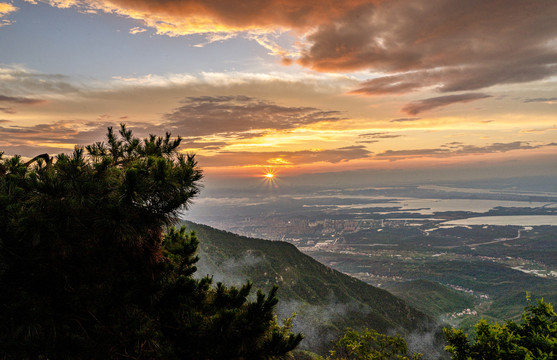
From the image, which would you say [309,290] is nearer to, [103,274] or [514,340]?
[514,340]

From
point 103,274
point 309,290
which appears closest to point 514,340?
point 103,274

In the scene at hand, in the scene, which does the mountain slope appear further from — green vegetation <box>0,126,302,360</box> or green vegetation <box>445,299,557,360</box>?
green vegetation <box>0,126,302,360</box>

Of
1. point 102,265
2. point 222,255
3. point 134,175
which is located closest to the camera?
point 134,175

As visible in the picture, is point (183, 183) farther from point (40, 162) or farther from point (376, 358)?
point (376, 358)

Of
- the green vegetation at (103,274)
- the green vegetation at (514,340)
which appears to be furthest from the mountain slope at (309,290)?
the green vegetation at (103,274)

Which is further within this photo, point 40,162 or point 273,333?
point 273,333

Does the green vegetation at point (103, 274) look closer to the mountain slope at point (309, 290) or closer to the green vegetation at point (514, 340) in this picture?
the green vegetation at point (514, 340)

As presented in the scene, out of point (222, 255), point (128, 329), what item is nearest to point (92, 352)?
point (128, 329)

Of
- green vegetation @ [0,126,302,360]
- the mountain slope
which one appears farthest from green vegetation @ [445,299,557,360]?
the mountain slope
